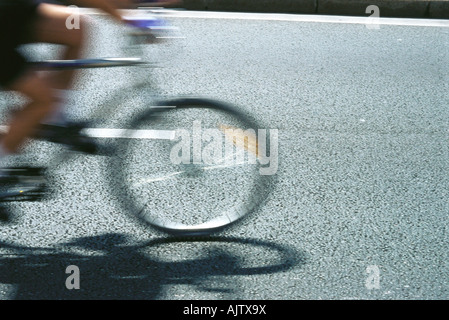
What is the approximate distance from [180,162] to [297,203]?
0.83 meters

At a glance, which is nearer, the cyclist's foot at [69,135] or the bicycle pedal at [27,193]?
the cyclist's foot at [69,135]

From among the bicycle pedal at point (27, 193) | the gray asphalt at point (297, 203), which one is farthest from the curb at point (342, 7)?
the bicycle pedal at point (27, 193)

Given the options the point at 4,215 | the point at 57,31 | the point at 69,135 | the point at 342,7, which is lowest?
the point at 4,215

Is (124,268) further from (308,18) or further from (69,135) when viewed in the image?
(308,18)

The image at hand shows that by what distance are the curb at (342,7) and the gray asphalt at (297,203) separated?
55.0 inches

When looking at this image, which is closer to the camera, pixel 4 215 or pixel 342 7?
pixel 4 215

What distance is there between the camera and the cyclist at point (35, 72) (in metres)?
3.64

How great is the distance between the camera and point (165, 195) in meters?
4.46

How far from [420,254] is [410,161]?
126 centimetres

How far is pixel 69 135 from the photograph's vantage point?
12.6ft

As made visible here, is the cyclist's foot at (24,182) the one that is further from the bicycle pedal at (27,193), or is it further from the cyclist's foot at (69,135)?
the cyclist's foot at (69,135)

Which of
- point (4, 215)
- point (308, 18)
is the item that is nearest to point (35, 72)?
point (4, 215)

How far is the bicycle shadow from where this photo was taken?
3666 millimetres
